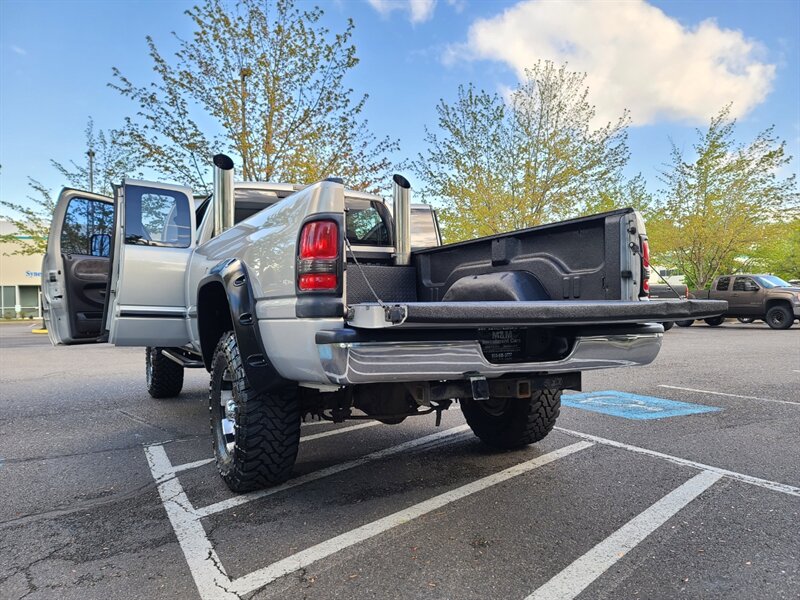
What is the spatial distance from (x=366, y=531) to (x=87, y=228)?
4.35 metres

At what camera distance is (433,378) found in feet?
8.48

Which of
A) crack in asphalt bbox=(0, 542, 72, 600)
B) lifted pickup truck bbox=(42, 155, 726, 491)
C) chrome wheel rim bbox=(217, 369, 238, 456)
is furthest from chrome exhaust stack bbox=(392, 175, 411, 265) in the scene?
crack in asphalt bbox=(0, 542, 72, 600)

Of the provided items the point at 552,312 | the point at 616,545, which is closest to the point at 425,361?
the point at 552,312

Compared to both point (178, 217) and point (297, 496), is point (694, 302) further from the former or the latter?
point (178, 217)

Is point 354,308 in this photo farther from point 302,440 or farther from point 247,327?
point 302,440

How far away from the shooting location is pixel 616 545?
8.53 ft

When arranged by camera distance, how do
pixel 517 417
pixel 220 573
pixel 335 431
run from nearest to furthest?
1. pixel 220 573
2. pixel 517 417
3. pixel 335 431

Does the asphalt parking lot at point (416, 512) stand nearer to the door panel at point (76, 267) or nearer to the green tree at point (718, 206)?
the door panel at point (76, 267)

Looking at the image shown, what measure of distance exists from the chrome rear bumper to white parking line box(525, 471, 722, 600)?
2.72 feet

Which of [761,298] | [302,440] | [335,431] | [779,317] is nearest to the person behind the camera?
[302,440]

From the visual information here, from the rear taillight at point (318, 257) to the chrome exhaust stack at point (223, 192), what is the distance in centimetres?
187

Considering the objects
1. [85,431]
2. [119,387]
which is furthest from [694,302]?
[119,387]

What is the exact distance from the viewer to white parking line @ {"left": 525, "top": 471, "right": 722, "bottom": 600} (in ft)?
7.30

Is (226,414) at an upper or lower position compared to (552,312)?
lower
